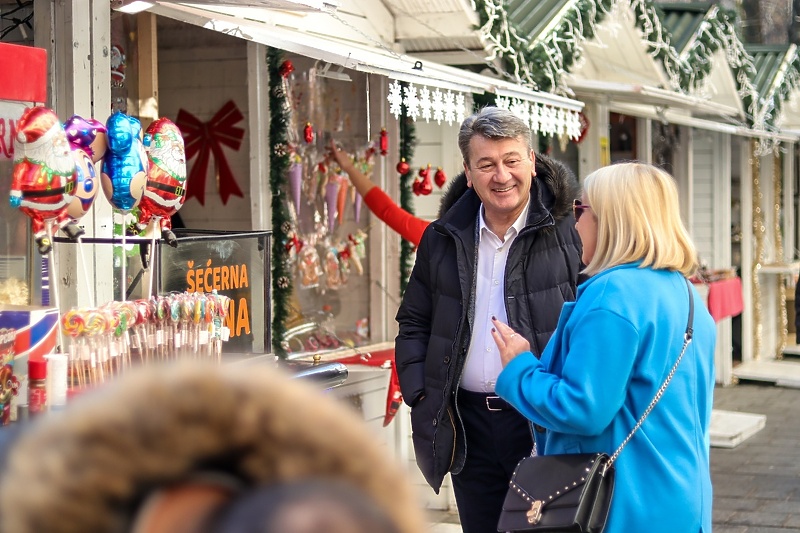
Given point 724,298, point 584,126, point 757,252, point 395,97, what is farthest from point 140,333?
point 757,252

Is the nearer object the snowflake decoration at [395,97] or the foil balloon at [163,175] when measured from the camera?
the foil balloon at [163,175]

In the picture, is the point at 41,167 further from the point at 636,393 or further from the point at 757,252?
the point at 757,252

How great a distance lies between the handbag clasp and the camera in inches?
118

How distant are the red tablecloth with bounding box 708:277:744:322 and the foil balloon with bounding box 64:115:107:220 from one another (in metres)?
8.38

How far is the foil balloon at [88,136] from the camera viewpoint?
10.9 ft

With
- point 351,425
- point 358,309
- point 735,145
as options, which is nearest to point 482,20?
point 358,309

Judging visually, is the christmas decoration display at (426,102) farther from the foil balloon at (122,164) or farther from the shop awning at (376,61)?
the foil balloon at (122,164)

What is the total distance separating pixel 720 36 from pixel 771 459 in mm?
4998

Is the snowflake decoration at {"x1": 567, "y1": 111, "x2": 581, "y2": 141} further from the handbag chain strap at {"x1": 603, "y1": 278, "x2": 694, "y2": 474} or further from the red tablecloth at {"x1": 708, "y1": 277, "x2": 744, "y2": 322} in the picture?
the red tablecloth at {"x1": 708, "y1": 277, "x2": 744, "y2": 322}

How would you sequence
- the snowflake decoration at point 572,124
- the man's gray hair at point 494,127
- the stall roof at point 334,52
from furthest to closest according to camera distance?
1. the snowflake decoration at point 572,124
2. the stall roof at point 334,52
3. the man's gray hair at point 494,127

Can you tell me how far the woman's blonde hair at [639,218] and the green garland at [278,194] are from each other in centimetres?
343

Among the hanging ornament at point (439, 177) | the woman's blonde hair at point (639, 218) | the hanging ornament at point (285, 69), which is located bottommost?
the woman's blonde hair at point (639, 218)

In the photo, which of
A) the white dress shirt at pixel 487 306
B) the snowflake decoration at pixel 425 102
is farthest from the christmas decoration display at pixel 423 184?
the white dress shirt at pixel 487 306

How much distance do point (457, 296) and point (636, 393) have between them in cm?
90
